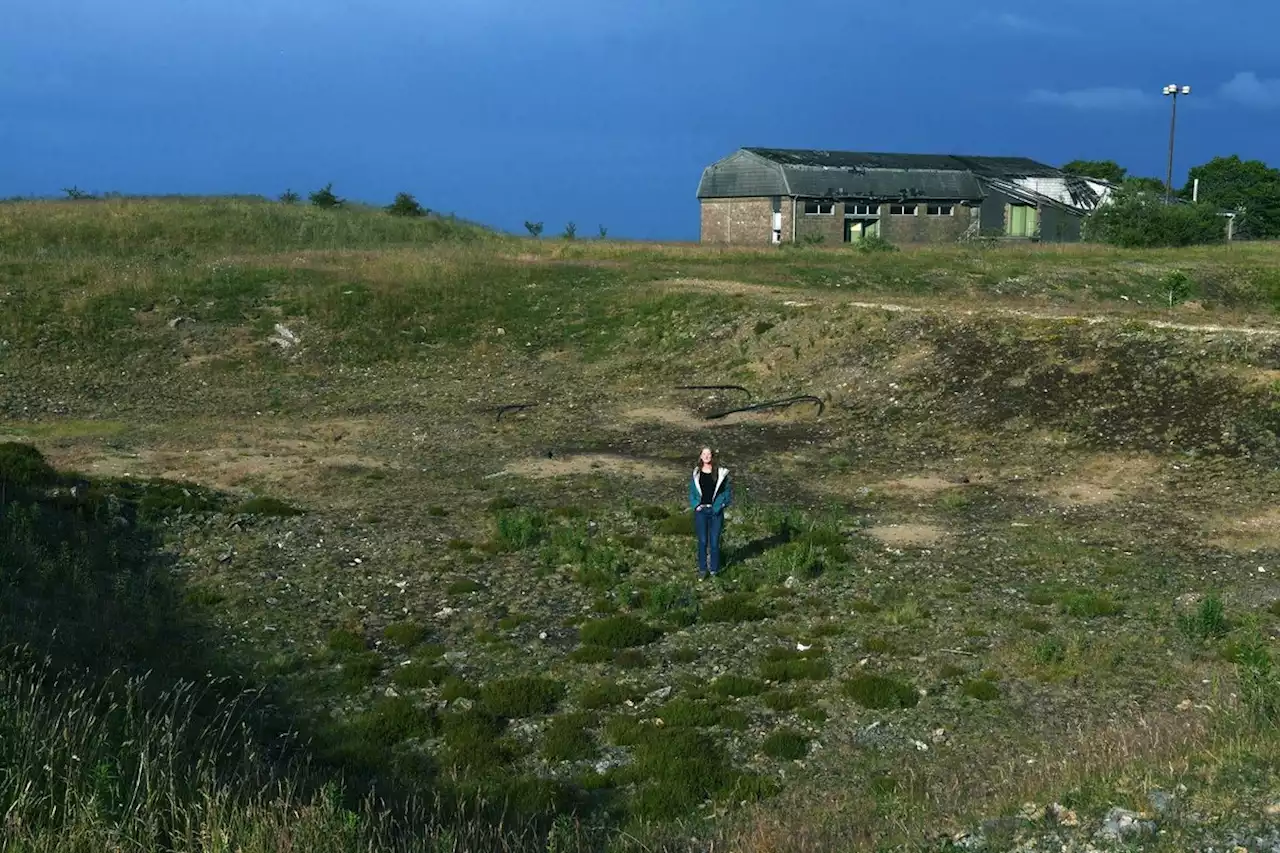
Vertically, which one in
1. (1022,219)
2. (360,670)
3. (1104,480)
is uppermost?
(1022,219)

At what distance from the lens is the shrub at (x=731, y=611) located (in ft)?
53.1

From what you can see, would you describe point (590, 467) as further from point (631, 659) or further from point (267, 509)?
point (631, 659)

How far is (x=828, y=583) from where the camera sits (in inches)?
694

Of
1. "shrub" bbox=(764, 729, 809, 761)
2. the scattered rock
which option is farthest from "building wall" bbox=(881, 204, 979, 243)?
the scattered rock

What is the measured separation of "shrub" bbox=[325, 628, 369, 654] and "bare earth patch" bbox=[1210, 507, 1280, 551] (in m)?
13.8

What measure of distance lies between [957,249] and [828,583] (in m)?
43.4

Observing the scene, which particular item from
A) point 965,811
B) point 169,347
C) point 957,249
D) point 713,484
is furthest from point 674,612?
point 957,249

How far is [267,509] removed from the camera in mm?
21312

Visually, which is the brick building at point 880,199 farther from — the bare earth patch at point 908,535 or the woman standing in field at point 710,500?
the woman standing in field at point 710,500

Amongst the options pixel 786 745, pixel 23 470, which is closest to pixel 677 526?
pixel 786 745

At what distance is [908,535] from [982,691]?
6945 mm

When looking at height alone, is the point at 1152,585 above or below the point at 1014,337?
below

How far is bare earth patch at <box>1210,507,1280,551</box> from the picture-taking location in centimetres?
1883

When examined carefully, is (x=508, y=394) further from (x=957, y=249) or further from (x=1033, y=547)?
(x=957, y=249)
